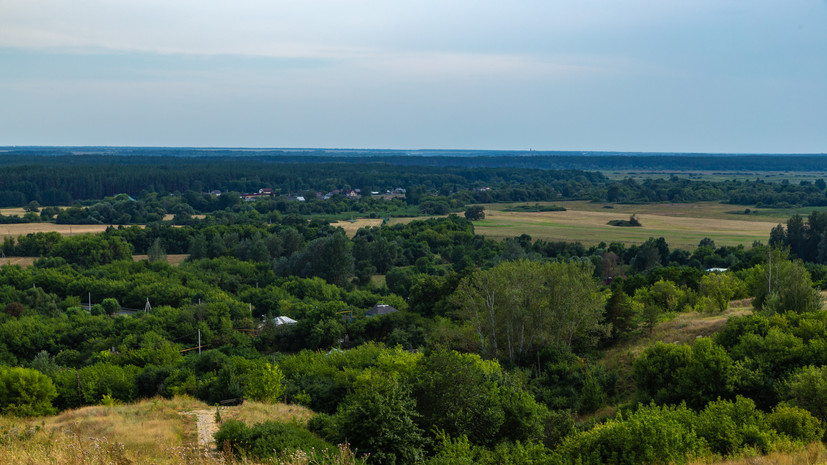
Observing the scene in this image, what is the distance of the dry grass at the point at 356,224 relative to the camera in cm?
10262

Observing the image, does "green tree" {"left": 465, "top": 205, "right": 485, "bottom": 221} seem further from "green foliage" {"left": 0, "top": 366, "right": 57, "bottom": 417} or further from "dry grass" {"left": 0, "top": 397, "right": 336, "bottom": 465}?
"dry grass" {"left": 0, "top": 397, "right": 336, "bottom": 465}

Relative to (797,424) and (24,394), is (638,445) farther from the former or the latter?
(24,394)

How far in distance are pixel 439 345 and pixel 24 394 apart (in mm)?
17151

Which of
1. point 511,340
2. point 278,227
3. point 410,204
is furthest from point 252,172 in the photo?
point 511,340

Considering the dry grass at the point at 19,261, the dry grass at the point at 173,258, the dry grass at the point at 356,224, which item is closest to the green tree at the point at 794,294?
the dry grass at the point at 173,258

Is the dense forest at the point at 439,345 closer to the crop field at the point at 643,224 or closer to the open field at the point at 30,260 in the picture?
the open field at the point at 30,260

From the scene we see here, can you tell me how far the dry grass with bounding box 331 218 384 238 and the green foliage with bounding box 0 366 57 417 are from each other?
71.2 meters

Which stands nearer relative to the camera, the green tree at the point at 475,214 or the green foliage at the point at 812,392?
the green foliage at the point at 812,392

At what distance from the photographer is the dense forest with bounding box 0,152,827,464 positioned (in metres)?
17.4

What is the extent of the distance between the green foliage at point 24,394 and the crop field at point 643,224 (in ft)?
226

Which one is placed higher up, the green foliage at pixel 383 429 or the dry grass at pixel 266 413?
the green foliage at pixel 383 429

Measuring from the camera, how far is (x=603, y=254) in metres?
72.2

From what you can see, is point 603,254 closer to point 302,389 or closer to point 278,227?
point 278,227

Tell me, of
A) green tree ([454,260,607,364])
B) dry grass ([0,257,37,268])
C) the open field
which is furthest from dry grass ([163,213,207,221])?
green tree ([454,260,607,364])
